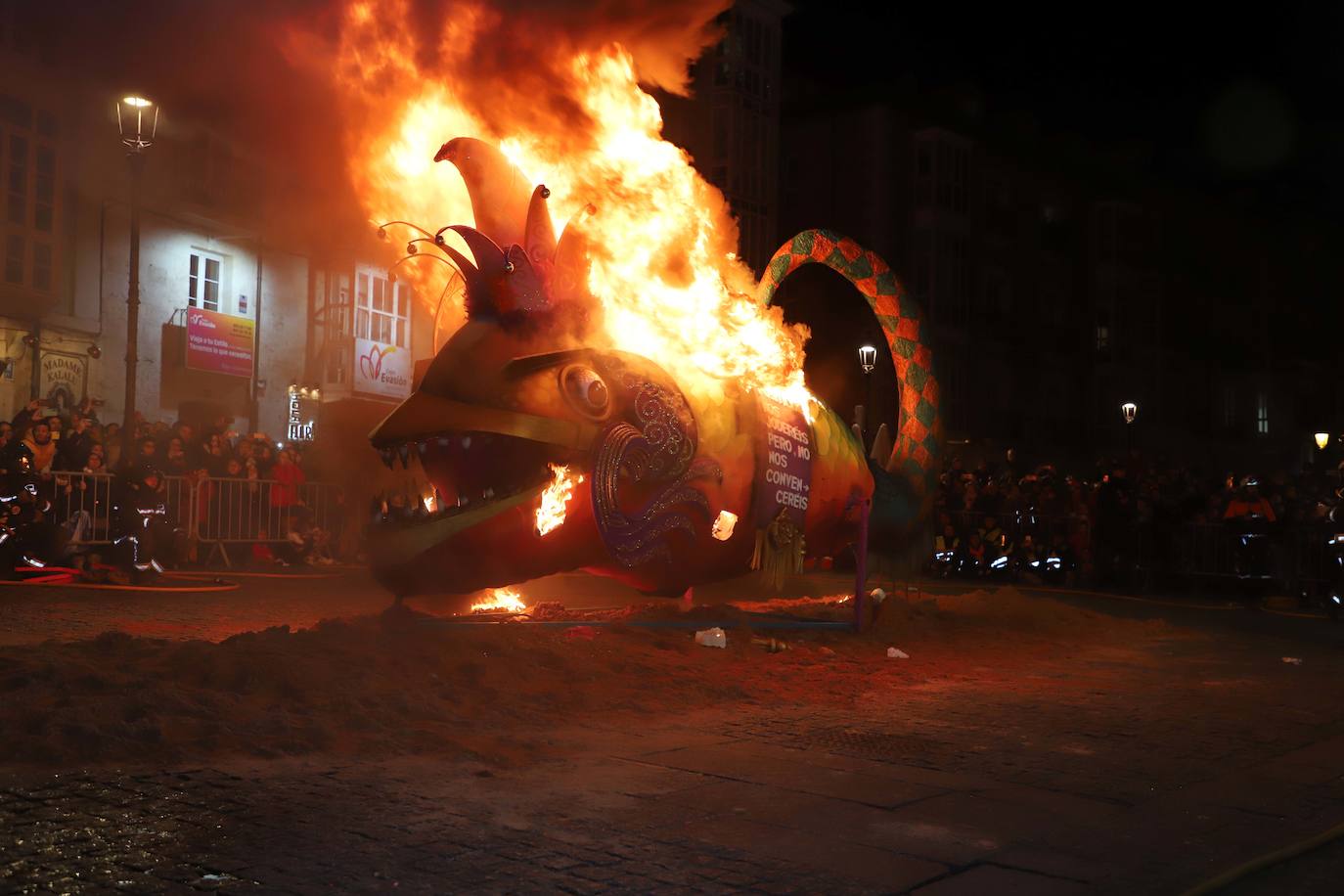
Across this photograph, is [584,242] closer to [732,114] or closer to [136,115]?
[136,115]

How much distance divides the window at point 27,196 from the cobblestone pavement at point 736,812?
20.7m

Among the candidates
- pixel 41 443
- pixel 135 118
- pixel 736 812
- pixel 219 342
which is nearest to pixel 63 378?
pixel 219 342

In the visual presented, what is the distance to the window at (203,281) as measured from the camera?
2733 cm

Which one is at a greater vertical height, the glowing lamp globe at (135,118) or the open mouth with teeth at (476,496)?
the glowing lamp globe at (135,118)

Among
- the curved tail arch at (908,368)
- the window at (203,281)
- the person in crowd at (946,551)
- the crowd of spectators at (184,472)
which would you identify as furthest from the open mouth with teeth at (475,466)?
the window at (203,281)

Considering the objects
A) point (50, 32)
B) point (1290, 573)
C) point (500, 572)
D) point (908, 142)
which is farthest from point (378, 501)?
point (908, 142)

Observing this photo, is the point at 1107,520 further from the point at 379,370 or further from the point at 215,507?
the point at 379,370

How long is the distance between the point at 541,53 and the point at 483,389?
294 cm

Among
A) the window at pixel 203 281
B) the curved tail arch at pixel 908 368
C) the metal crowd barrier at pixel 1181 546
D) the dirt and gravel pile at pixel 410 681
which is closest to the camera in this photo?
the dirt and gravel pile at pixel 410 681

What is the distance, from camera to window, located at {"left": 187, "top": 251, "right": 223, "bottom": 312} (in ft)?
89.7

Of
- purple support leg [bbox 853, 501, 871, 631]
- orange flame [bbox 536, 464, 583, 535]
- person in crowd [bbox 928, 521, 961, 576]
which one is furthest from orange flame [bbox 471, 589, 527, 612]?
person in crowd [bbox 928, 521, 961, 576]

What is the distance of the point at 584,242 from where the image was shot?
954 cm

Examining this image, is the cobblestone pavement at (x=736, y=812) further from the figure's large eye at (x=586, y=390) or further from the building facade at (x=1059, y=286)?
the building facade at (x=1059, y=286)

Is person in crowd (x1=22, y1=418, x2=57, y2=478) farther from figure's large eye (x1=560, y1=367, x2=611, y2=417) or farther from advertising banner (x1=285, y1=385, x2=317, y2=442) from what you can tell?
advertising banner (x1=285, y1=385, x2=317, y2=442)
